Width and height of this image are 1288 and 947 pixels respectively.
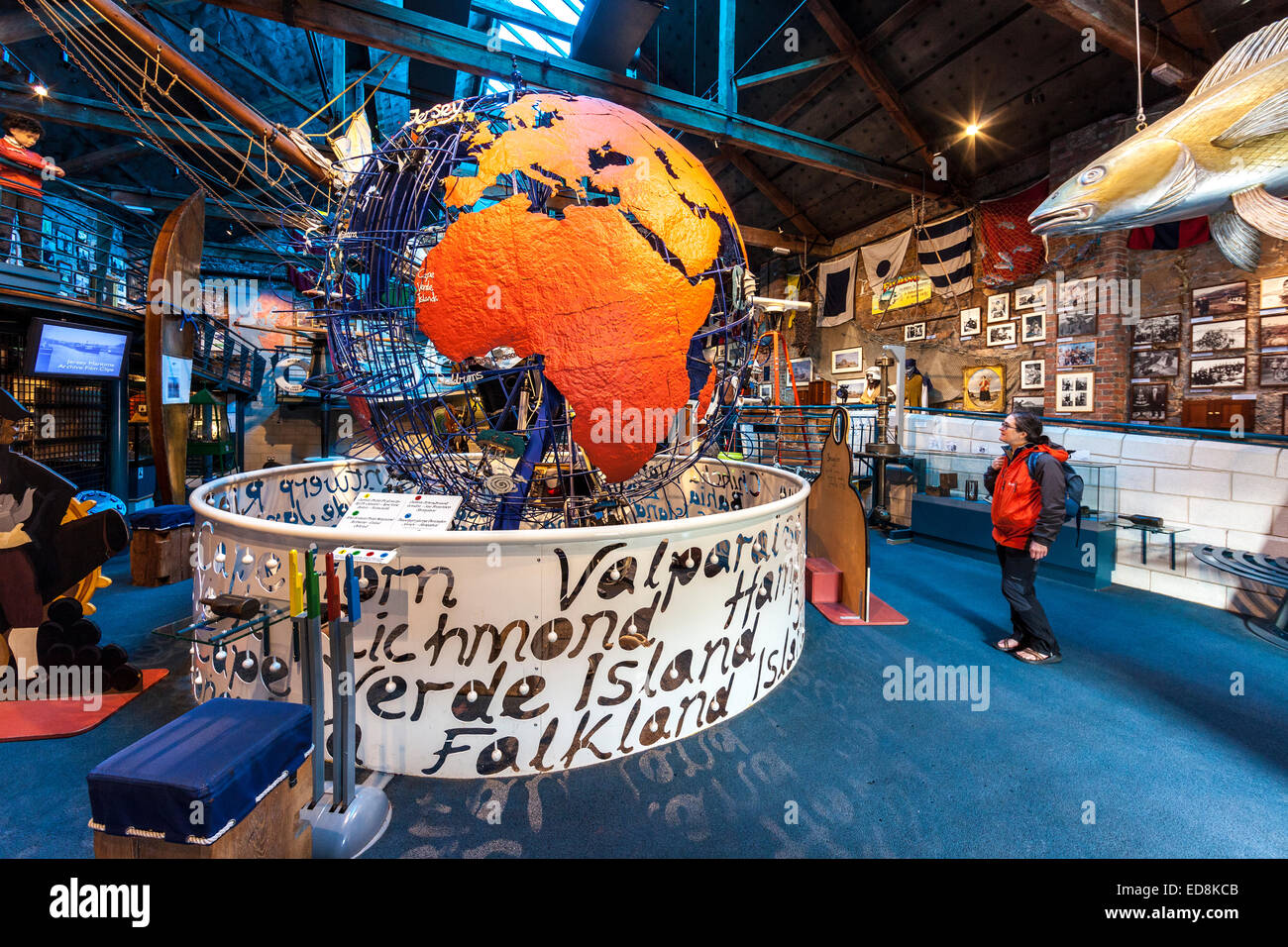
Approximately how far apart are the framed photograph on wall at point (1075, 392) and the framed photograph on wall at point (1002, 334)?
3.61 feet

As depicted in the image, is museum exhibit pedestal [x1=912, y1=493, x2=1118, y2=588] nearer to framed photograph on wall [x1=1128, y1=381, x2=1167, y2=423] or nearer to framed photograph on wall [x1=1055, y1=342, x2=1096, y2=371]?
framed photograph on wall [x1=1128, y1=381, x2=1167, y2=423]

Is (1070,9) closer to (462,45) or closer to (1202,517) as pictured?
(1202,517)

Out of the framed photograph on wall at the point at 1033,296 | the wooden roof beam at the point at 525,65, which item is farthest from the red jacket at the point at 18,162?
the framed photograph on wall at the point at 1033,296

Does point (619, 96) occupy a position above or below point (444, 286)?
above

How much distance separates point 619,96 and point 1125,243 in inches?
259

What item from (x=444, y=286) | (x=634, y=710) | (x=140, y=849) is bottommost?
(x=634, y=710)

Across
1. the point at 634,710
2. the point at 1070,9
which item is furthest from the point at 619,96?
the point at 634,710

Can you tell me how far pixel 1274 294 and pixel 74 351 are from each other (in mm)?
12725

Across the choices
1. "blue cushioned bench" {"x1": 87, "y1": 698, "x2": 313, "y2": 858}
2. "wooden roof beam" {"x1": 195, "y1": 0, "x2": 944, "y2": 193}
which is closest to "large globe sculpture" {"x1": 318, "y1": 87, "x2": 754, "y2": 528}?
"blue cushioned bench" {"x1": 87, "y1": 698, "x2": 313, "y2": 858}

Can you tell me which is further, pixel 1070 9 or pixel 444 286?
pixel 1070 9

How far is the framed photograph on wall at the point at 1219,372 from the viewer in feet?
18.5

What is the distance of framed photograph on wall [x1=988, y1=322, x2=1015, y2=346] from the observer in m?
7.89

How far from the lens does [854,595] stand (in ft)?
11.8

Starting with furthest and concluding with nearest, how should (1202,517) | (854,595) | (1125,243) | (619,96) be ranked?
1. (1125,243)
2. (619,96)
3. (1202,517)
4. (854,595)
